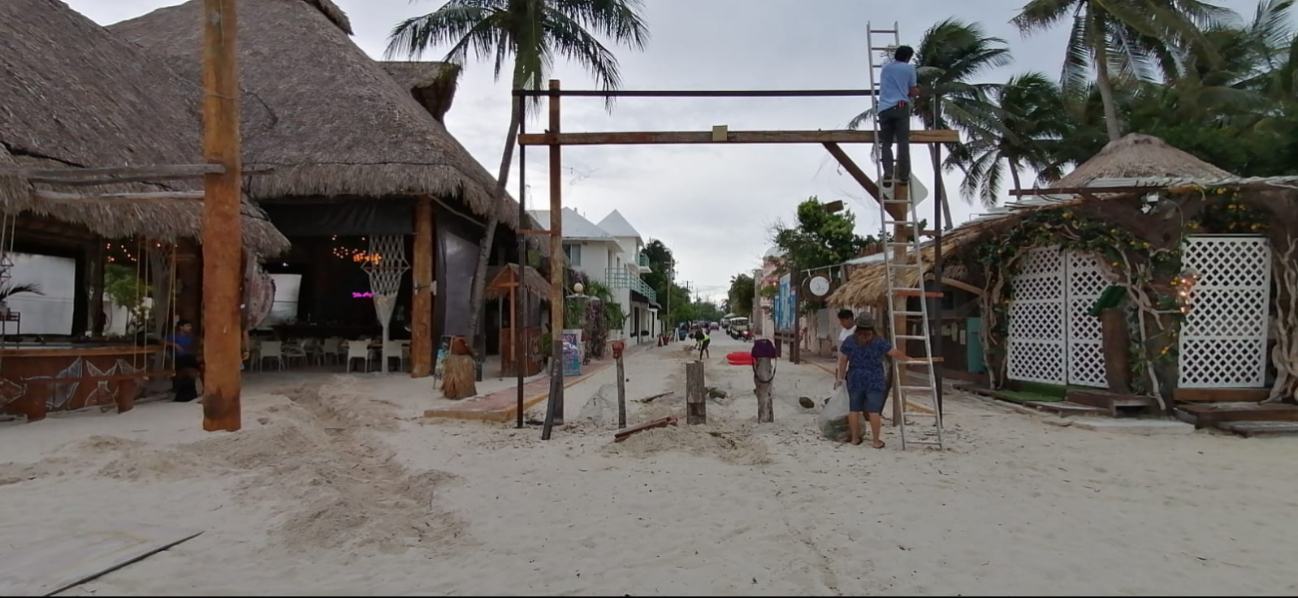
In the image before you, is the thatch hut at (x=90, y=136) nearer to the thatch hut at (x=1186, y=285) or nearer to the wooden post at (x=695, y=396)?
the wooden post at (x=695, y=396)

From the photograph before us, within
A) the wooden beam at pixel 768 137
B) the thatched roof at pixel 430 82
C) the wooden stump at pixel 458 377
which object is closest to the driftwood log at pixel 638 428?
the wooden beam at pixel 768 137

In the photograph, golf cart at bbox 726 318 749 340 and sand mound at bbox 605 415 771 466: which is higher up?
golf cart at bbox 726 318 749 340

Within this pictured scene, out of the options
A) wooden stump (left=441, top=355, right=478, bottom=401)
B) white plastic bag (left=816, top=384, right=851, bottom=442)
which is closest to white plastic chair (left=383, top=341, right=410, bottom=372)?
wooden stump (left=441, top=355, right=478, bottom=401)

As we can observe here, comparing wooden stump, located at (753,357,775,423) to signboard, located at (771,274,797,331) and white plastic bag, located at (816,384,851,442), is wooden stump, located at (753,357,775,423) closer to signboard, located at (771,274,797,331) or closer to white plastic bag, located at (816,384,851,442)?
white plastic bag, located at (816,384,851,442)

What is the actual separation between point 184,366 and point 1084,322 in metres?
11.8

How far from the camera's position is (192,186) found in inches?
382

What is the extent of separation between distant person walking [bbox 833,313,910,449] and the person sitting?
26.2ft

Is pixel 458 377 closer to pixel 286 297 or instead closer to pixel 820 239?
pixel 286 297

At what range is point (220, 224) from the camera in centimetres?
640

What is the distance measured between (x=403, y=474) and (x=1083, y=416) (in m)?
7.73

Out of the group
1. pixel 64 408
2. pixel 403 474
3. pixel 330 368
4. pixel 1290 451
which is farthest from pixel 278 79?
pixel 1290 451

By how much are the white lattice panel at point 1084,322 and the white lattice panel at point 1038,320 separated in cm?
12

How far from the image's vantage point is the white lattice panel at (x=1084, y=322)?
9312 millimetres

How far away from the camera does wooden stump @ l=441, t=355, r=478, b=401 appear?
9.75 meters
